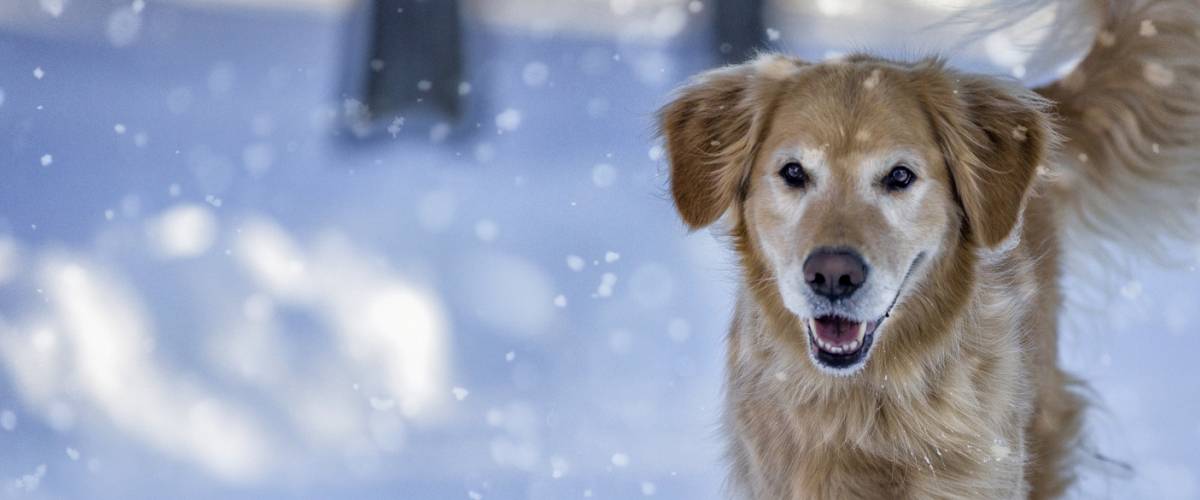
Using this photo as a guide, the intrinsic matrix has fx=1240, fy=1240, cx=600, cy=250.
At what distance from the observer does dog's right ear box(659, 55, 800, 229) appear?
2.79m

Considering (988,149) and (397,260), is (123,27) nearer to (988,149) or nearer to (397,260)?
(397,260)

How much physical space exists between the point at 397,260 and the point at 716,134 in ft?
7.65

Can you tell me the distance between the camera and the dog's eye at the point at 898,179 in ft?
8.45

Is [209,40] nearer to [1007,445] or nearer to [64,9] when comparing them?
[64,9]

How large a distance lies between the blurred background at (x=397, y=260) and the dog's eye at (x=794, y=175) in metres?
0.88

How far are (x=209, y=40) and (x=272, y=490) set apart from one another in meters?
2.30

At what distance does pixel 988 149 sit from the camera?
2672 mm

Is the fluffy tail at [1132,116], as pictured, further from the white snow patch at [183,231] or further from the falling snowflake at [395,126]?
the white snow patch at [183,231]

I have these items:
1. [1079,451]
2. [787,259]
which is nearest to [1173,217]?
[1079,451]

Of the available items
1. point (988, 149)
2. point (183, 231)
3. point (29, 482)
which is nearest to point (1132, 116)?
point (988, 149)

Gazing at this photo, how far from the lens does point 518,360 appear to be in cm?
450

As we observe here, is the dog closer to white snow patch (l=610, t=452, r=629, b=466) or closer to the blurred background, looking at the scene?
the blurred background

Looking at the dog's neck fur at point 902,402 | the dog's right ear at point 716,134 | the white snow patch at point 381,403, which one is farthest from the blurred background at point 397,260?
the dog's right ear at point 716,134

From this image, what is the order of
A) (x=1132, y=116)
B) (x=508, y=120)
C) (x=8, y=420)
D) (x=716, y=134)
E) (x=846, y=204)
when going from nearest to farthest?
1. (x=846, y=204)
2. (x=716, y=134)
3. (x=1132, y=116)
4. (x=8, y=420)
5. (x=508, y=120)
